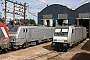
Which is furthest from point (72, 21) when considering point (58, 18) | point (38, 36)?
point (38, 36)

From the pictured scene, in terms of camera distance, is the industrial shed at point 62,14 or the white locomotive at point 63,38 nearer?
the white locomotive at point 63,38

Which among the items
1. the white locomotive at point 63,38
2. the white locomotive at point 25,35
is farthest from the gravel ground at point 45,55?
the white locomotive at point 25,35

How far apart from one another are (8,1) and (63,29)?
16060mm

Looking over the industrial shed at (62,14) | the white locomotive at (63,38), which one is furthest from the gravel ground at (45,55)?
the industrial shed at (62,14)

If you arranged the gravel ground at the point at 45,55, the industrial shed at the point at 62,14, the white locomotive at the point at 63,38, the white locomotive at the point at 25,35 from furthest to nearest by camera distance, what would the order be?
1. the industrial shed at the point at 62,14
2. the white locomotive at the point at 25,35
3. the white locomotive at the point at 63,38
4. the gravel ground at the point at 45,55

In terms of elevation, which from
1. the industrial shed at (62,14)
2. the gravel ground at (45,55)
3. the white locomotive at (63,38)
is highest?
the industrial shed at (62,14)

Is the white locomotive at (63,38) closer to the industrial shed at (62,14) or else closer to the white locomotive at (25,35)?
the white locomotive at (25,35)

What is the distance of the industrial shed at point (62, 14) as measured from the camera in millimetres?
48059

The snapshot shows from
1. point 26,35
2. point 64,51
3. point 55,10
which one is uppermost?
point 55,10

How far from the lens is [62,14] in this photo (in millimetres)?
50781

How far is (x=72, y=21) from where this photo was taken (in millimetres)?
49594

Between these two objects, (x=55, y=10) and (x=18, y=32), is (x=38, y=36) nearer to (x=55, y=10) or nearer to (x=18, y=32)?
(x=18, y=32)

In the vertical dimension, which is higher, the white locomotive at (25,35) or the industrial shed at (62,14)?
the industrial shed at (62,14)

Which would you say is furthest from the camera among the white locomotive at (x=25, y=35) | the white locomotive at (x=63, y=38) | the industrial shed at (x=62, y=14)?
the industrial shed at (x=62, y=14)
